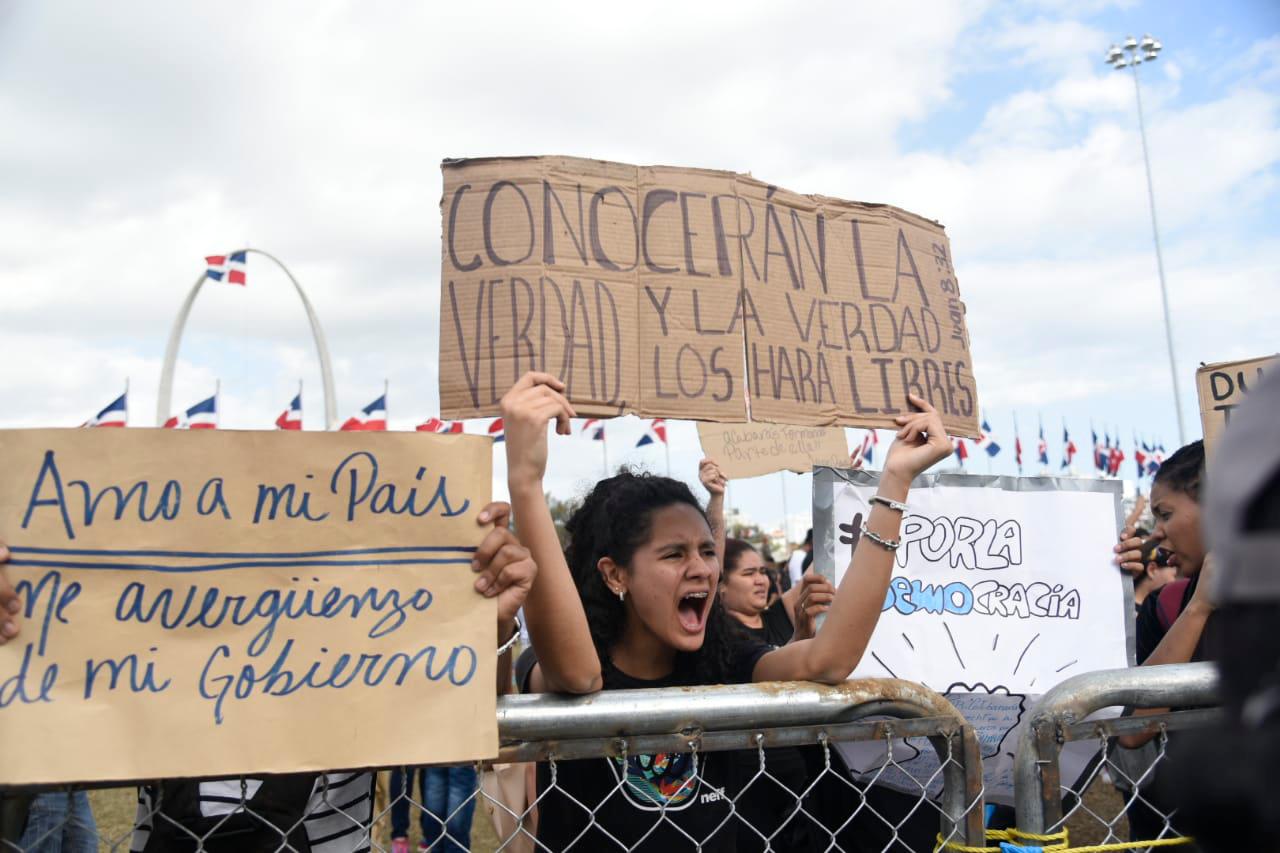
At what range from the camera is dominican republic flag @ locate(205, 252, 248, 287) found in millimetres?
21266

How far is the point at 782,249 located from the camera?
8.71ft

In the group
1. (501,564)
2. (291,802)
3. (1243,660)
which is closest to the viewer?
(1243,660)

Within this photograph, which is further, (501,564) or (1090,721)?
(1090,721)

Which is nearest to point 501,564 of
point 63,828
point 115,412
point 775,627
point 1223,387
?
point 63,828

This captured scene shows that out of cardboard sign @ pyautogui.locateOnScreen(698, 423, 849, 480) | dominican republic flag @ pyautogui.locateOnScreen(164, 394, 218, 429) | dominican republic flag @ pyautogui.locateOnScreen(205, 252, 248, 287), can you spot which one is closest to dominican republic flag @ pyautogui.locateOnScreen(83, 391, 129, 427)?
dominican republic flag @ pyautogui.locateOnScreen(164, 394, 218, 429)

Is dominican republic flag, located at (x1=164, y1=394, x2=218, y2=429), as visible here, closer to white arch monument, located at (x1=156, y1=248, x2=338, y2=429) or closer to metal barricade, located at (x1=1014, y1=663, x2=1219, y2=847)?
white arch monument, located at (x1=156, y1=248, x2=338, y2=429)

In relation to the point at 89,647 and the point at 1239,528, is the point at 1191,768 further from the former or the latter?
the point at 89,647

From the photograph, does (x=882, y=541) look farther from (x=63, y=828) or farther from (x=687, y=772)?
(x=63, y=828)

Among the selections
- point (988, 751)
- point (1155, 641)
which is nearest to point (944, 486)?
point (988, 751)

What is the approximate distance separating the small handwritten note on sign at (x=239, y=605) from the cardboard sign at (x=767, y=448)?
3353 mm

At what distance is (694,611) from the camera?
2416 mm

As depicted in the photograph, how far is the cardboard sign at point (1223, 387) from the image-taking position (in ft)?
9.91

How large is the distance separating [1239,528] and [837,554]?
2.13 metres

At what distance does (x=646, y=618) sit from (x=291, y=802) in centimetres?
89
